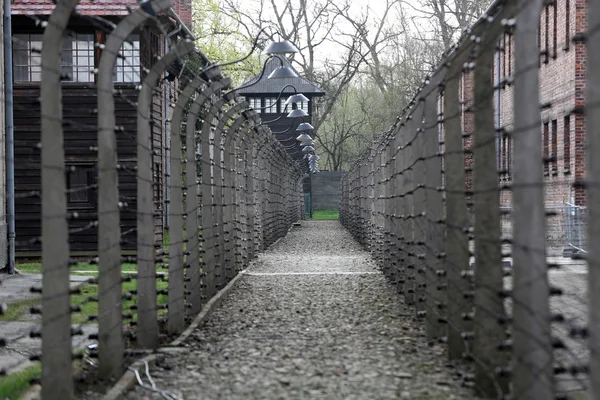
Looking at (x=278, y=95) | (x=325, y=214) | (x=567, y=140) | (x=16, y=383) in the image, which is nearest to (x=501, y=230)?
(x=16, y=383)

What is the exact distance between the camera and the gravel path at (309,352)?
559cm

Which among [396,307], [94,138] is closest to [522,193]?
[396,307]

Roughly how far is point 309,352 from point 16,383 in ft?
7.07

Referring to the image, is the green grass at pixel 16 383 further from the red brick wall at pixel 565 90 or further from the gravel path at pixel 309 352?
the red brick wall at pixel 565 90

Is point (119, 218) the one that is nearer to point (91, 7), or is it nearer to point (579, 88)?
point (91, 7)

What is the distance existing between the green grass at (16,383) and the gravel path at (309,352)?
578 millimetres

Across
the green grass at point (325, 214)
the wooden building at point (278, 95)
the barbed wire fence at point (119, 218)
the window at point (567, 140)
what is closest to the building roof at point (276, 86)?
the wooden building at point (278, 95)

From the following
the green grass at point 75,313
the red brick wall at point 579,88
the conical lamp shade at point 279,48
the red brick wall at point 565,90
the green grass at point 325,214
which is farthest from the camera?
the green grass at point 325,214

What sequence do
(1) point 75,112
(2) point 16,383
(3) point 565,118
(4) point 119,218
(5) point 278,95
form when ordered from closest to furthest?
(2) point 16,383 → (4) point 119,218 → (1) point 75,112 → (3) point 565,118 → (5) point 278,95

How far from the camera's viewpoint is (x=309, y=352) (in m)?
6.93

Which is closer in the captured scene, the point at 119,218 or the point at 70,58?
the point at 119,218

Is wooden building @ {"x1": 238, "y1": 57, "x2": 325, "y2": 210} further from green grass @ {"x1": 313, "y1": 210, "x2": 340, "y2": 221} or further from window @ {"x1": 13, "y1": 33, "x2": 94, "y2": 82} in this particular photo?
window @ {"x1": 13, "y1": 33, "x2": 94, "y2": 82}

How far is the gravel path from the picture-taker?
220 inches

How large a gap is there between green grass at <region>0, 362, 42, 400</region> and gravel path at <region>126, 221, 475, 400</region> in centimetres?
58
